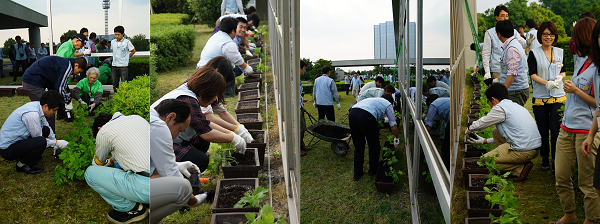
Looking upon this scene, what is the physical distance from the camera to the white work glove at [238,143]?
318cm

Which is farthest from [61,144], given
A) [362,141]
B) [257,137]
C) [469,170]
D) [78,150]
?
[469,170]

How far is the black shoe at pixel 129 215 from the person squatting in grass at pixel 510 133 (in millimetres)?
3773

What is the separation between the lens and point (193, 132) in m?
3.09

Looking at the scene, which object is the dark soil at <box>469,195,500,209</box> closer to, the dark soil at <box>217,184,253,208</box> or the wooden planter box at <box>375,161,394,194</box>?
the wooden planter box at <box>375,161,394,194</box>

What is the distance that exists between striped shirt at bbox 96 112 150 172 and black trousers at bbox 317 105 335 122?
2050 mm

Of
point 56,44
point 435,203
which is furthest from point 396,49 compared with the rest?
point 56,44

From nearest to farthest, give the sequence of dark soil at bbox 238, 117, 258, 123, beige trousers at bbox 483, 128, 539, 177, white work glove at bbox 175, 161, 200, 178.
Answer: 1. beige trousers at bbox 483, 128, 539, 177
2. white work glove at bbox 175, 161, 200, 178
3. dark soil at bbox 238, 117, 258, 123

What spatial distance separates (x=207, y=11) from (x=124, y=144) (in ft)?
15.7

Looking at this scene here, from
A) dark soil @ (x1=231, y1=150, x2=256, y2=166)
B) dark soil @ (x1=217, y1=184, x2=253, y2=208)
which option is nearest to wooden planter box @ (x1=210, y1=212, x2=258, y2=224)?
dark soil @ (x1=217, y1=184, x2=253, y2=208)

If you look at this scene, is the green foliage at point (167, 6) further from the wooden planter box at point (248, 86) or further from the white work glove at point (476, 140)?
the white work glove at point (476, 140)

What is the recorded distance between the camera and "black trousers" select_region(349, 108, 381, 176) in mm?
1644

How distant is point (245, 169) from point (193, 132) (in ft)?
1.90

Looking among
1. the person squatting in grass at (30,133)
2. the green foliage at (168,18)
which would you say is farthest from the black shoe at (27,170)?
the green foliage at (168,18)

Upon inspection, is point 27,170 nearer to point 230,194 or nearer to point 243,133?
point 243,133
